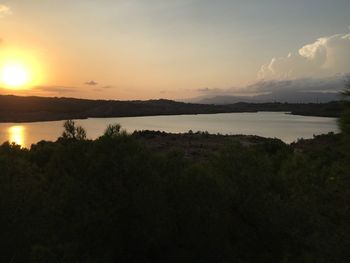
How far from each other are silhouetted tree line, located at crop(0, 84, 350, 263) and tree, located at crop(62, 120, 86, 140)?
1.3 inches

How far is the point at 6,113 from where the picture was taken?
16162cm

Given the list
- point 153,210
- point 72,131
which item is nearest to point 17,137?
point 72,131

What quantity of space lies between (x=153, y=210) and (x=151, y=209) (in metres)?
0.08

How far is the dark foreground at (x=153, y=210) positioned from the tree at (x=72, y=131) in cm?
5

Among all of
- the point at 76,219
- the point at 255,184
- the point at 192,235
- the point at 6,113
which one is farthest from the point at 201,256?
the point at 6,113

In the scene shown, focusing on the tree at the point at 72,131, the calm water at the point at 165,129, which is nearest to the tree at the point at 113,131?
the tree at the point at 72,131

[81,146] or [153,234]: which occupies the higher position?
[81,146]

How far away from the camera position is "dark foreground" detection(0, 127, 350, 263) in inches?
496

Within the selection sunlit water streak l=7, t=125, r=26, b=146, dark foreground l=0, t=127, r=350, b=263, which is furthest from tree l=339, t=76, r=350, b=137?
sunlit water streak l=7, t=125, r=26, b=146

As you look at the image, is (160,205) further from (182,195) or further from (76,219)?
(76,219)

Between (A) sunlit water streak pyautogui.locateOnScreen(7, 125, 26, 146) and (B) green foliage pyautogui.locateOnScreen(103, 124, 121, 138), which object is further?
(A) sunlit water streak pyautogui.locateOnScreen(7, 125, 26, 146)

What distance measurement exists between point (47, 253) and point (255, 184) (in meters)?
7.62

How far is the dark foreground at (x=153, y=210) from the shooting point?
12594 millimetres

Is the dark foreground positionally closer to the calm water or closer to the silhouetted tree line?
the silhouetted tree line
